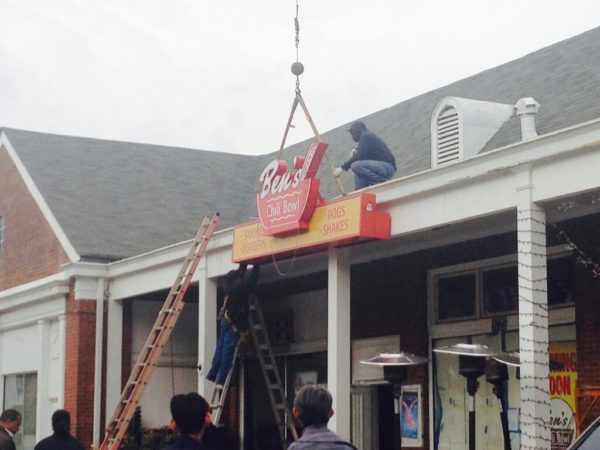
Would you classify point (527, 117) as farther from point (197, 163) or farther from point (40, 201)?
point (197, 163)

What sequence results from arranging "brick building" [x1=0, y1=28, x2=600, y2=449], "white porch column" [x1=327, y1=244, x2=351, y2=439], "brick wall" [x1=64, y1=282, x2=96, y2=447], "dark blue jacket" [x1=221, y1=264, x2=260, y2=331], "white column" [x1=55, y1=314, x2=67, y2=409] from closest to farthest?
"brick building" [x1=0, y1=28, x2=600, y2=449] < "white porch column" [x1=327, y1=244, x2=351, y2=439] < "dark blue jacket" [x1=221, y1=264, x2=260, y2=331] < "brick wall" [x1=64, y1=282, x2=96, y2=447] < "white column" [x1=55, y1=314, x2=67, y2=409]

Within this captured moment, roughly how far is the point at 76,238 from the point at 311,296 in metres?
4.33

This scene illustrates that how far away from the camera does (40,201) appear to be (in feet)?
73.6

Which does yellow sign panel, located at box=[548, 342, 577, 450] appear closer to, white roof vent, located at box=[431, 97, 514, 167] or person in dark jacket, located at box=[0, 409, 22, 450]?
white roof vent, located at box=[431, 97, 514, 167]

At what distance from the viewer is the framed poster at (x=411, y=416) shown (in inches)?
Result: 661

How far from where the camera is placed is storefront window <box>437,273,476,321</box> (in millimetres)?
16062

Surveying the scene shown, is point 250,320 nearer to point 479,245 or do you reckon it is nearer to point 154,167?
point 479,245

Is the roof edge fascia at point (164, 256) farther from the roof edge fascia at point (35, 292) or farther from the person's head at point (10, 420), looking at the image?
the person's head at point (10, 420)

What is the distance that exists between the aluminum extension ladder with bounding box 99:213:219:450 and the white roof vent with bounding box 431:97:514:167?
3.10m

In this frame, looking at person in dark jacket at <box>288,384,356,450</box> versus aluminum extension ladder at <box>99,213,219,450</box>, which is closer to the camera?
person in dark jacket at <box>288,384,356,450</box>

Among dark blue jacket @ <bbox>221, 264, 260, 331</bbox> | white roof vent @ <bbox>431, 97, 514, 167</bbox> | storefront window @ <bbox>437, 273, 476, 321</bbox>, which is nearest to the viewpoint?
white roof vent @ <bbox>431, 97, 514, 167</bbox>

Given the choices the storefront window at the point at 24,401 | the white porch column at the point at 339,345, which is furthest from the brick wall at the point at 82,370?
the white porch column at the point at 339,345

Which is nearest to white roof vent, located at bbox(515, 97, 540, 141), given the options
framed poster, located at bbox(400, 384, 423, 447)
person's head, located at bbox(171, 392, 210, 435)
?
framed poster, located at bbox(400, 384, 423, 447)

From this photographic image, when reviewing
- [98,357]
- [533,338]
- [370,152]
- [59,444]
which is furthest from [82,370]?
[533,338]
